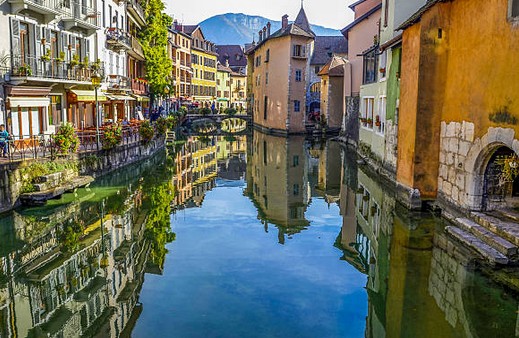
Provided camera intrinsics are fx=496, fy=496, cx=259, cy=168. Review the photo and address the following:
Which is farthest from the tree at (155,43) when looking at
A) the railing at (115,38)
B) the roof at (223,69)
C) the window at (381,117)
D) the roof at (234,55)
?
the roof at (234,55)

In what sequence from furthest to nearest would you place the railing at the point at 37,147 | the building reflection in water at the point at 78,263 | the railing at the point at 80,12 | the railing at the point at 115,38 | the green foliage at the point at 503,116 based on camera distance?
1. the railing at the point at 115,38
2. the railing at the point at 80,12
3. the railing at the point at 37,147
4. the green foliage at the point at 503,116
5. the building reflection in water at the point at 78,263

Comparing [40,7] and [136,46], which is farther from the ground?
[136,46]

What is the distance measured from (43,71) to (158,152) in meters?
12.5

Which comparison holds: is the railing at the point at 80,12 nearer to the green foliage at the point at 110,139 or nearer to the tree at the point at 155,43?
the green foliage at the point at 110,139

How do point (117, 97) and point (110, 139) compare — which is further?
point (117, 97)

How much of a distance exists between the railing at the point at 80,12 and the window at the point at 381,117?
55.1 ft

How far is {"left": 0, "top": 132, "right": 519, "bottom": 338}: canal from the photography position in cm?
893

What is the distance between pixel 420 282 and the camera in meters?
10.8

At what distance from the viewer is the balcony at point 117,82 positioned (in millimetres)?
34806

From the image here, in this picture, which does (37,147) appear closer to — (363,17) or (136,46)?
(136,46)

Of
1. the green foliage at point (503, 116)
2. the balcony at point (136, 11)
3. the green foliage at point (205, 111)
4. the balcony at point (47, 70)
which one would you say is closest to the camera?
the green foliage at point (503, 116)

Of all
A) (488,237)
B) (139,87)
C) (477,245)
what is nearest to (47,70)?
(477,245)

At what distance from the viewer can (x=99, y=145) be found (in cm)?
2419

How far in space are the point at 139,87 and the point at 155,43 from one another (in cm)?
584
